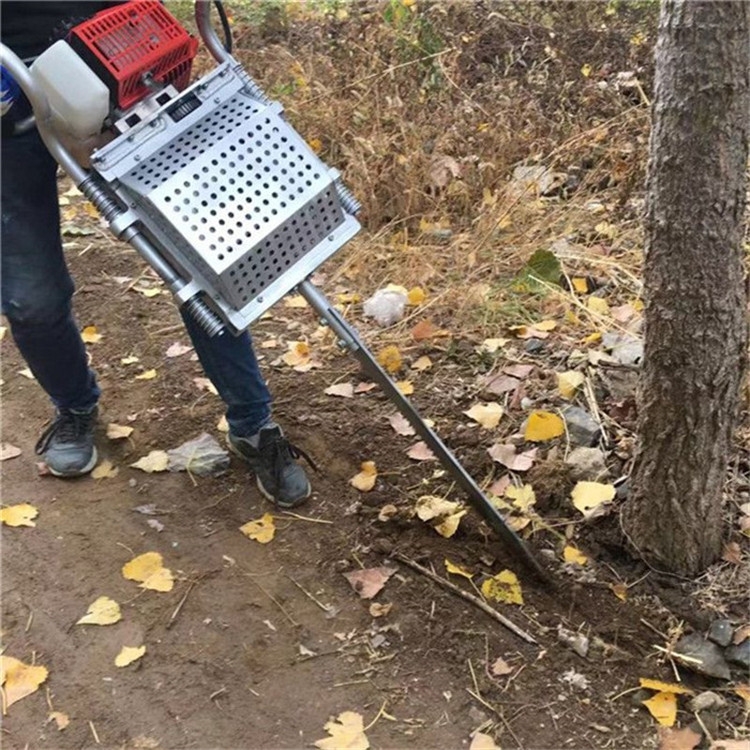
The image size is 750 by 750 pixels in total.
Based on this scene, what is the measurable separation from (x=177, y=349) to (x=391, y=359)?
2.78ft

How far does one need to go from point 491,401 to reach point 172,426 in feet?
3.52

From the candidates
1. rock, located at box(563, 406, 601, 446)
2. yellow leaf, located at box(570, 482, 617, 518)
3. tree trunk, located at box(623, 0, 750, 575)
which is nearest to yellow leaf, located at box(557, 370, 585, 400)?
rock, located at box(563, 406, 601, 446)

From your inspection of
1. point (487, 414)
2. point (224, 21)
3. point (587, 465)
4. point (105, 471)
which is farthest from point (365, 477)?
point (224, 21)

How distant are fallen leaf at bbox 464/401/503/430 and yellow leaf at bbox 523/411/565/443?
0.46ft

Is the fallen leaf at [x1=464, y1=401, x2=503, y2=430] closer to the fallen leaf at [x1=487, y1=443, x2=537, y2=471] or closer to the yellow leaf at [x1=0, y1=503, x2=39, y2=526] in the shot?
the fallen leaf at [x1=487, y1=443, x2=537, y2=471]

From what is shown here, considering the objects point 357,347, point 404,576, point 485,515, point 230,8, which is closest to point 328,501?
point 404,576

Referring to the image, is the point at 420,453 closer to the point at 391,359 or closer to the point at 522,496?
the point at 522,496

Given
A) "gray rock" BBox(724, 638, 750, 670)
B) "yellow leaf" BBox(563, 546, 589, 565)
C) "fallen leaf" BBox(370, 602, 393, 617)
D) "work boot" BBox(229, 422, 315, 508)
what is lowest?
"gray rock" BBox(724, 638, 750, 670)

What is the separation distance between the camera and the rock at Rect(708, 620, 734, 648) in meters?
2.16

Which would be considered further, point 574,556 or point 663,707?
point 574,556

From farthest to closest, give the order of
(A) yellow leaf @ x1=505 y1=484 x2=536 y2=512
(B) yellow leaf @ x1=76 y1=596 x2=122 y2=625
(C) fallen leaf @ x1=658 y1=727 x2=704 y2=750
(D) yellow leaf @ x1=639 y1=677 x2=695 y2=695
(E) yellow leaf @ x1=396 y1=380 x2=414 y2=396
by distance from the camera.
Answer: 1. (E) yellow leaf @ x1=396 y1=380 x2=414 y2=396
2. (A) yellow leaf @ x1=505 y1=484 x2=536 y2=512
3. (B) yellow leaf @ x1=76 y1=596 x2=122 y2=625
4. (D) yellow leaf @ x1=639 y1=677 x2=695 y2=695
5. (C) fallen leaf @ x1=658 y1=727 x2=704 y2=750

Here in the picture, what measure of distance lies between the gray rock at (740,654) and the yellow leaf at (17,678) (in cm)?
168

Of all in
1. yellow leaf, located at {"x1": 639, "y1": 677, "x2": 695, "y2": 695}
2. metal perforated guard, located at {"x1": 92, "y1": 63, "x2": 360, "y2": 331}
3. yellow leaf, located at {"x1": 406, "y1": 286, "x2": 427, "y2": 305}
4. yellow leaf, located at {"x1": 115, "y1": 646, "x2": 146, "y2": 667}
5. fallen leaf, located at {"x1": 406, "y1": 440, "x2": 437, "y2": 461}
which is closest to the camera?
metal perforated guard, located at {"x1": 92, "y1": 63, "x2": 360, "y2": 331}

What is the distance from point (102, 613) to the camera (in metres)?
2.32
